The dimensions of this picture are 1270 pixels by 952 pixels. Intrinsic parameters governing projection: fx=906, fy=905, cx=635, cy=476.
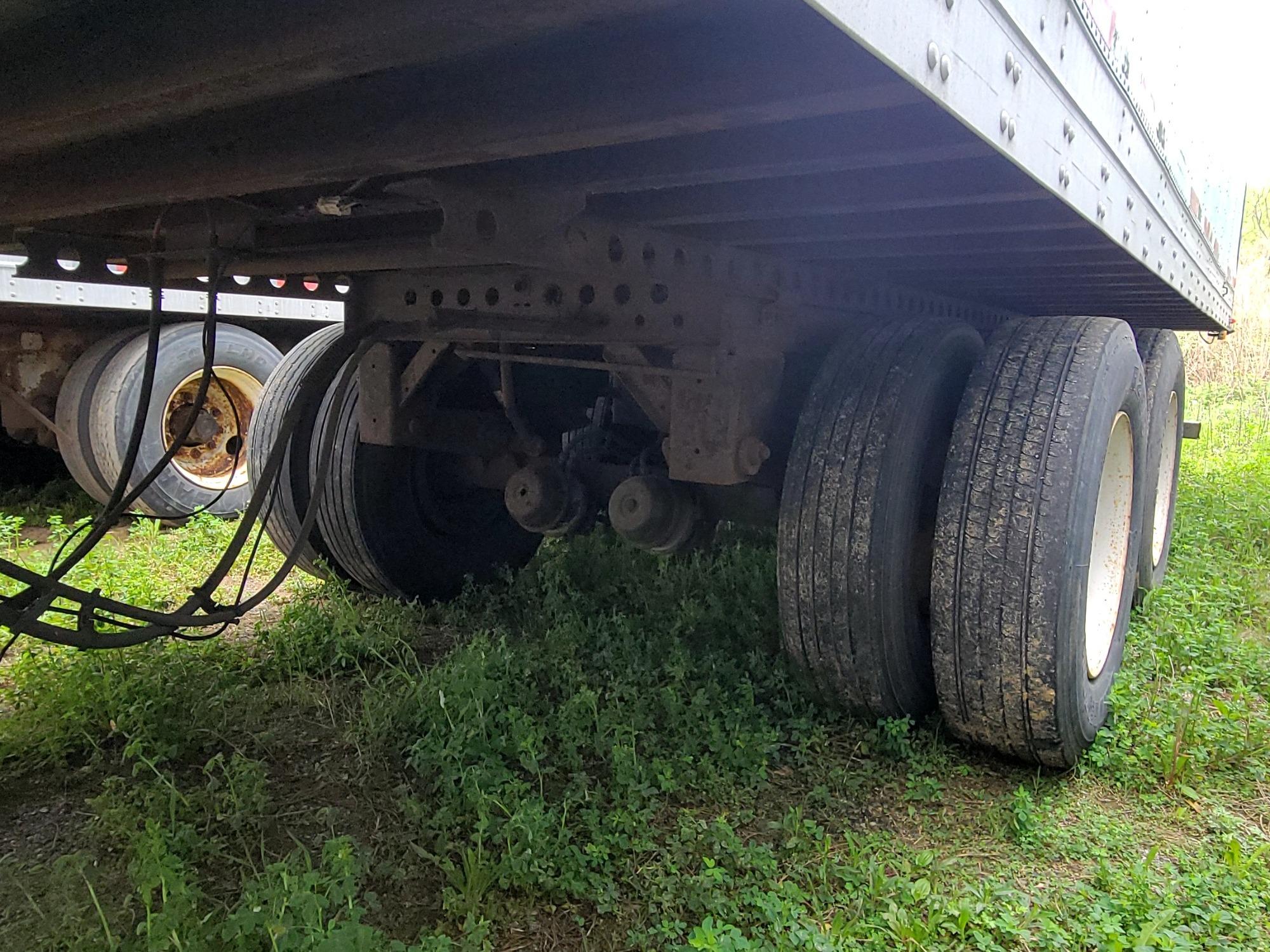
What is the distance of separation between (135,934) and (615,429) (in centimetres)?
237

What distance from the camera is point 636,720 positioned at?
102 inches

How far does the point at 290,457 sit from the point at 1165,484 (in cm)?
414

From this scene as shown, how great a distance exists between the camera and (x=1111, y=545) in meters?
2.91

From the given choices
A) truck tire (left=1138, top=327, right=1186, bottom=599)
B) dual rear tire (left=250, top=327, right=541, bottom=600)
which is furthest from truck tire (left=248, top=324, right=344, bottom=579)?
truck tire (left=1138, top=327, right=1186, bottom=599)

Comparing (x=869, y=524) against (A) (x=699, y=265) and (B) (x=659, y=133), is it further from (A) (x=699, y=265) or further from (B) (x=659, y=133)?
(B) (x=659, y=133)

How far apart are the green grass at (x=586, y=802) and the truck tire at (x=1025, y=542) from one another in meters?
0.21

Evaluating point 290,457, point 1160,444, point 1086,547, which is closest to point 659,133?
point 1086,547

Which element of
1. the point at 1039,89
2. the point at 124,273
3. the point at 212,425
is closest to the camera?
the point at 1039,89

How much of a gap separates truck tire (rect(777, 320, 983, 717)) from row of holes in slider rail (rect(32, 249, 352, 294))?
5.35 feet

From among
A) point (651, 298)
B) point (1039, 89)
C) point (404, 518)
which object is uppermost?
point (1039, 89)

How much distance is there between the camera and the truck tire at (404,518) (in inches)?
137

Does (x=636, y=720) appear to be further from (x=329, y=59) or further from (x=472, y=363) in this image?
(x=329, y=59)

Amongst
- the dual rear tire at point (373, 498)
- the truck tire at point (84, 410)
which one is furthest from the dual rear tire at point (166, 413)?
the dual rear tire at point (373, 498)

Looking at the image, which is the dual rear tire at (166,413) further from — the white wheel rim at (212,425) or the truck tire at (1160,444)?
the truck tire at (1160,444)
